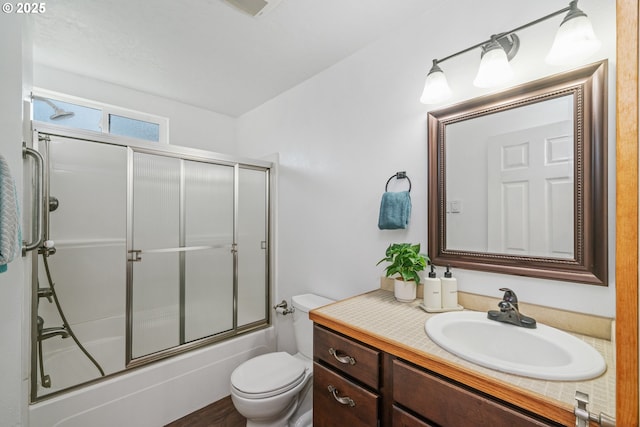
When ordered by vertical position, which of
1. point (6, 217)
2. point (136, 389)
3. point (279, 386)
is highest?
point (6, 217)

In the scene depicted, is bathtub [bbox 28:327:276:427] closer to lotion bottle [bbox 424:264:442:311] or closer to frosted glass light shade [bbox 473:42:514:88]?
lotion bottle [bbox 424:264:442:311]

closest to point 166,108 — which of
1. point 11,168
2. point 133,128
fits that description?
point 133,128

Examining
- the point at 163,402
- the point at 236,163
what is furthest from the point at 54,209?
the point at 163,402

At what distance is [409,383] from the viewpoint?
0.85 meters

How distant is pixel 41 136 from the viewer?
1521mm

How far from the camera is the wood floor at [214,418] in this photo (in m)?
1.76

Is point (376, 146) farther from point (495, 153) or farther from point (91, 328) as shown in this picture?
point (91, 328)

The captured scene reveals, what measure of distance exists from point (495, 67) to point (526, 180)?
474mm

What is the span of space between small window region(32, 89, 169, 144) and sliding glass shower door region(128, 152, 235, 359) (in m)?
0.65

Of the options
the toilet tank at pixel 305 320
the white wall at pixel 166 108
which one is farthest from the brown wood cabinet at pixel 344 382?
the white wall at pixel 166 108

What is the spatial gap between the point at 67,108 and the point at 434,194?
269 centimetres

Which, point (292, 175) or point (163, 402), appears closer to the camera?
point (163, 402)

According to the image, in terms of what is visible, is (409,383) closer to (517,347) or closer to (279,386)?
(517,347)

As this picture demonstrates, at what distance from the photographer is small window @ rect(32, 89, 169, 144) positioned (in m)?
1.97
